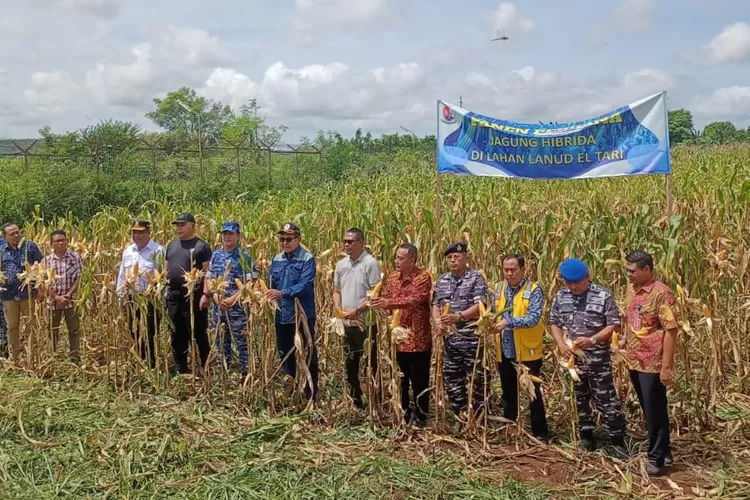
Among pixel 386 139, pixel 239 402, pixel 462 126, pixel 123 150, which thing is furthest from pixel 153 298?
pixel 386 139

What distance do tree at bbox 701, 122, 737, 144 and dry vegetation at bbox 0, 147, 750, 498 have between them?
864 inches

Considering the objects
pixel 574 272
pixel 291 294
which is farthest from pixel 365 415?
pixel 574 272

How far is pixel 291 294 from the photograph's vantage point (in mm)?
4602

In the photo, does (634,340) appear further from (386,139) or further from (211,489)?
(386,139)

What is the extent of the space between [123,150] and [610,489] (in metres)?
16.2

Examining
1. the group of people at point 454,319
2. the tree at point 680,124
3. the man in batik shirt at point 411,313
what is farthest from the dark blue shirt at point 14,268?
the tree at point 680,124

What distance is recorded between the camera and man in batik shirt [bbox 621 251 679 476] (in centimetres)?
352

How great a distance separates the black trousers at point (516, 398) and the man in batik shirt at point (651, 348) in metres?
0.60

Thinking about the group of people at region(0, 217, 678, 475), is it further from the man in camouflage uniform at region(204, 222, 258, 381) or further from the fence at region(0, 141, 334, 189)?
the fence at region(0, 141, 334, 189)

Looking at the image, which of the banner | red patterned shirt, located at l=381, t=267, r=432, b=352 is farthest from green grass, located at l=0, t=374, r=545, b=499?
the banner

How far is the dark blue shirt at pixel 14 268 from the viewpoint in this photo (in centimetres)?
612

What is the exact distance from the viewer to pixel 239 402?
4684mm

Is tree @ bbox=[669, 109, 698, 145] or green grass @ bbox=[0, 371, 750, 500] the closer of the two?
green grass @ bbox=[0, 371, 750, 500]

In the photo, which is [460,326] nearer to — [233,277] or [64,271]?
[233,277]
